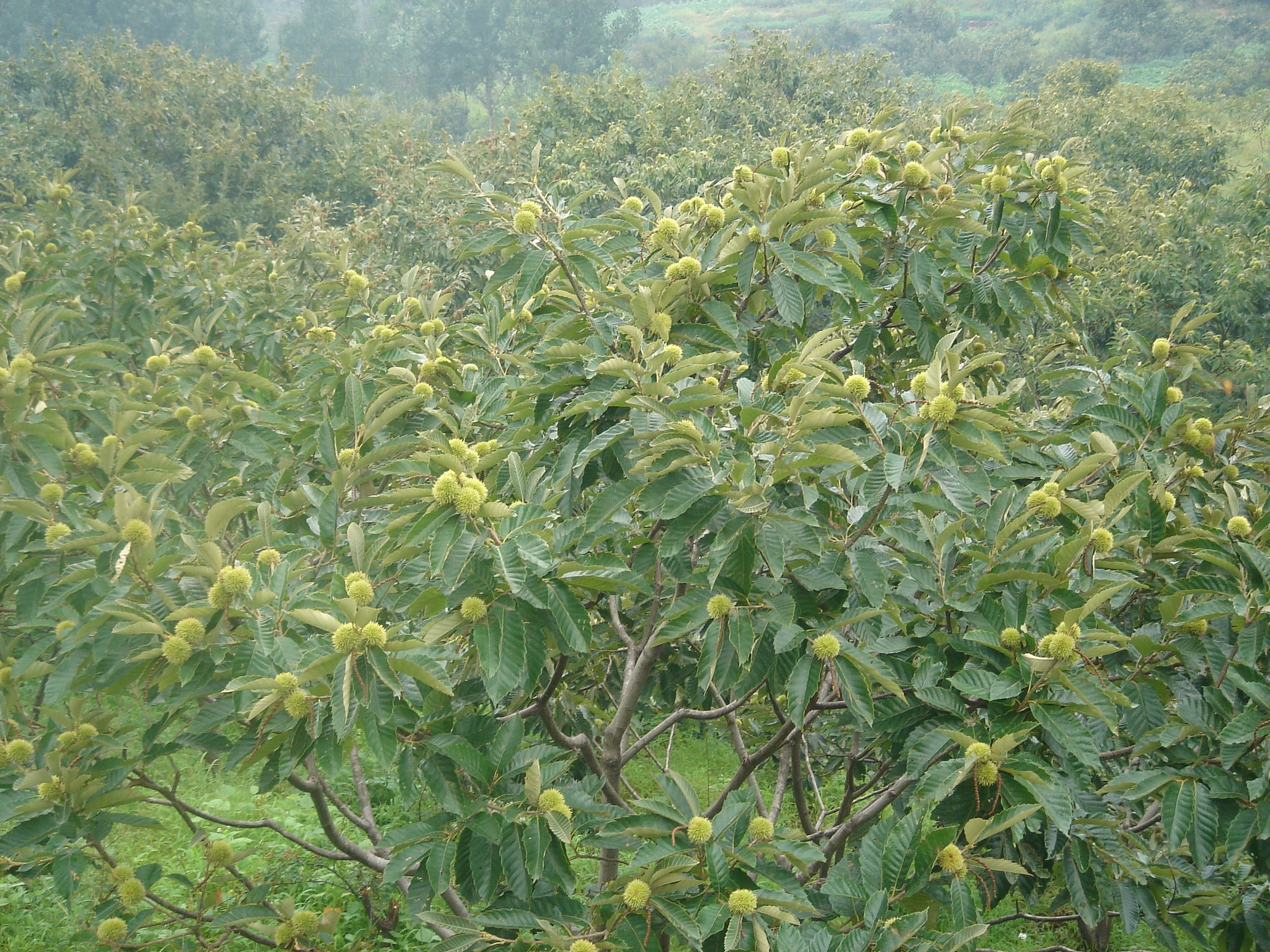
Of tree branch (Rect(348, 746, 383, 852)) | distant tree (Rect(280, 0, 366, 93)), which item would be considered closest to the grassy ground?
tree branch (Rect(348, 746, 383, 852))

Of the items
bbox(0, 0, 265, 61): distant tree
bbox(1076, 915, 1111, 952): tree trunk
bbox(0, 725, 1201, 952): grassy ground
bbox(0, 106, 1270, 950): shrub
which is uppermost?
Result: bbox(0, 0, 265, 61): distant tree

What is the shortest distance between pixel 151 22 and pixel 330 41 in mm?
9888

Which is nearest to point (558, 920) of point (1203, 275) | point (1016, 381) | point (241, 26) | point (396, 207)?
point (1016, 381)

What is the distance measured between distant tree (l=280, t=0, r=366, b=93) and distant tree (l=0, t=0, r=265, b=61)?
2.08 meters

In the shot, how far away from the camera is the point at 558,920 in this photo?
1.78 m

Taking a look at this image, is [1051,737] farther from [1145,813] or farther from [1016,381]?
[1145,813]

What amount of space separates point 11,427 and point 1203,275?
1238 centimetres

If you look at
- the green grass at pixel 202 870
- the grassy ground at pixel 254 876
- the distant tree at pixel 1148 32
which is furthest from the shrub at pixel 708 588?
the distant tree at pixel 1148 32

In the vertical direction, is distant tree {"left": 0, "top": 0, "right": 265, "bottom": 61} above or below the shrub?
above

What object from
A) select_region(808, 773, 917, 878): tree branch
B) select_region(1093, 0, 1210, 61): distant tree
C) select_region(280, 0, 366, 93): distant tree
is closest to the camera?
select_region(808, 773, 917, 878): tree branch

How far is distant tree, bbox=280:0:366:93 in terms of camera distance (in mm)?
42250

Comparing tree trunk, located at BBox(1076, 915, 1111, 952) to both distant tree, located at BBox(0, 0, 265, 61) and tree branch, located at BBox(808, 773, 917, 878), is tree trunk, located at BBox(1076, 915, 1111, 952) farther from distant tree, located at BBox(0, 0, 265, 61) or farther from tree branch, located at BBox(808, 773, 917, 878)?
distant tree, located at BBox(0, 0, 265, 61)

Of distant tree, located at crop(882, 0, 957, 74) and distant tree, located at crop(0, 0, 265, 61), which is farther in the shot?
distant tree, located at crop(882, 0, 957, 74)

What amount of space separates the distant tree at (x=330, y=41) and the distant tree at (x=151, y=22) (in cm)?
208
